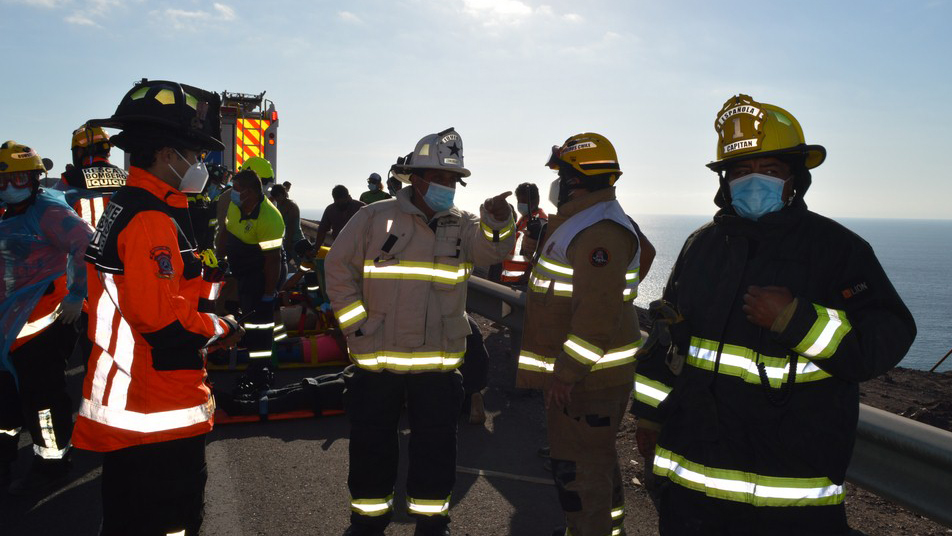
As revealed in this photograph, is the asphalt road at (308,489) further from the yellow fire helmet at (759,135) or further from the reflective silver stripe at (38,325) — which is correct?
the yellow fire helmet at (759,135)

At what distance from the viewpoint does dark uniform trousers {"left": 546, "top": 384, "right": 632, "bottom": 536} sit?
3301 mm

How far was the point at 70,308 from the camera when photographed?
4414mm

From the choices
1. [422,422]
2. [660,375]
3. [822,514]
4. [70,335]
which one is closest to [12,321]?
[70,335]

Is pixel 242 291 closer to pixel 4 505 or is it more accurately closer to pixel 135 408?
pixel 4 505

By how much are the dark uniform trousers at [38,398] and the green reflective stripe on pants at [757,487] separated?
4090 millimetres

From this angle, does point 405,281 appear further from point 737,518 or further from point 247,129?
point 247,129

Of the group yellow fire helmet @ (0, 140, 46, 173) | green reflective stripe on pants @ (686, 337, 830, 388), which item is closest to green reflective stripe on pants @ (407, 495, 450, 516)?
green reflective stripe on pants @ (686, 337, 830, 388)

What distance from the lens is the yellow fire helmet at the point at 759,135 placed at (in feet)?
7.93

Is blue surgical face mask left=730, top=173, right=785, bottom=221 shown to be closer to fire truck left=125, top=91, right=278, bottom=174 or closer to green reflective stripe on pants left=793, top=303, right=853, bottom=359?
green reflective stripe on pants left=793, top=303, right=853, bottom=359

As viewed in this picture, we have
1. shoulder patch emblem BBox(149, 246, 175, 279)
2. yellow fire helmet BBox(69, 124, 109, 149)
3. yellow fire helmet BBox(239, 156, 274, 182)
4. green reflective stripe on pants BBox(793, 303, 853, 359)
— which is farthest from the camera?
yellow fire helmet BBox(239, 156, 274, 182)

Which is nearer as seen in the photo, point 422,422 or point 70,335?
point 422,422

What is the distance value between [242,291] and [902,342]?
6.29m

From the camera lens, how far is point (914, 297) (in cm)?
8181

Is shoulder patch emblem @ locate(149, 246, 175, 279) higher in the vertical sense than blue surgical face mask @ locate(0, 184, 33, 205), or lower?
lower
